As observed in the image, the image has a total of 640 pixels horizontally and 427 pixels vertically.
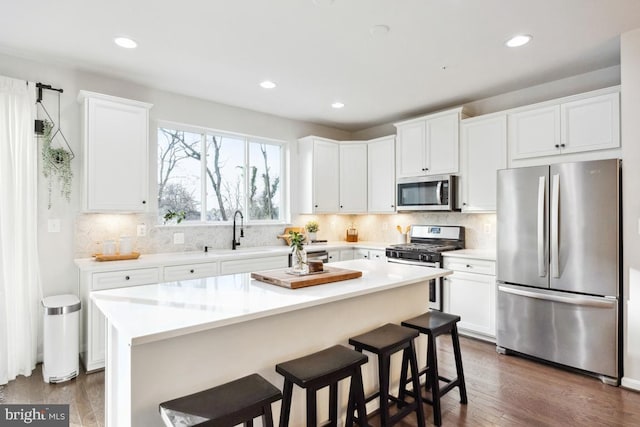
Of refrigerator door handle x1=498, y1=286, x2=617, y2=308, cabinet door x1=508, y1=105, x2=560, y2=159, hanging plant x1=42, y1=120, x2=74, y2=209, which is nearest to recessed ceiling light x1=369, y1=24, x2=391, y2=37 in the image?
cabinet door x1=508, y1=105, x2=560, y2=159

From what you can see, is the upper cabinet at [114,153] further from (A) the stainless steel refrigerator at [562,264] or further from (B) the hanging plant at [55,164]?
(A) the stainless steel refrigerator at [562,264]

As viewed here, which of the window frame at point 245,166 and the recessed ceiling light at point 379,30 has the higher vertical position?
the recessed ceiling light at point 379,30

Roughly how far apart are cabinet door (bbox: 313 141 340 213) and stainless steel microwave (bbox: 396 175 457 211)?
947 millimetres

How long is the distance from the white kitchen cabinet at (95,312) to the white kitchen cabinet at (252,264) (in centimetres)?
91

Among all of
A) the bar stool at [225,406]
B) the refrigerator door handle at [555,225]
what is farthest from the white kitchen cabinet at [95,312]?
the refrigerator door handle at [555,225]

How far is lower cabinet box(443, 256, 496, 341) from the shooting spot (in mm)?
3637

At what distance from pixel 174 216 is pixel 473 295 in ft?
11.2

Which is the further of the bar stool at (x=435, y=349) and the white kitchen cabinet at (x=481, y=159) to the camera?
the white kitchen cabinet at (x=481, y=159)

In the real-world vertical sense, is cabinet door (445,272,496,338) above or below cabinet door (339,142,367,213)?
below

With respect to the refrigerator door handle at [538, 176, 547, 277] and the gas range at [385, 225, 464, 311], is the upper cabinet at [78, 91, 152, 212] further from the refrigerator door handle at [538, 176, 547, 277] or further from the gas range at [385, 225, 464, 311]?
the refrigerator door handle at [538, 176, 547, 277]

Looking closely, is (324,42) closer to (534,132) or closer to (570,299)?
(534,132)

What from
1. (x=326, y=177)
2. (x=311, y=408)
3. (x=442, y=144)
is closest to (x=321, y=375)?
(x=311, y=408)

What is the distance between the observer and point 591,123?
3145 millimetres

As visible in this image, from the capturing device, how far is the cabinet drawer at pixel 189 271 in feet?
11.0
